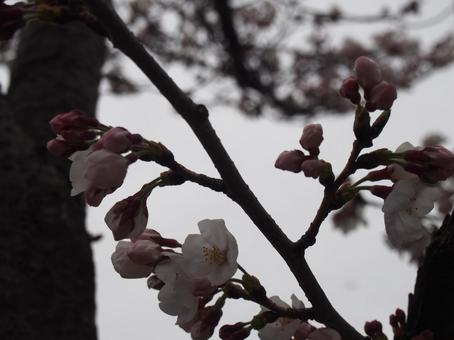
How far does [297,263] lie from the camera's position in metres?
0.68

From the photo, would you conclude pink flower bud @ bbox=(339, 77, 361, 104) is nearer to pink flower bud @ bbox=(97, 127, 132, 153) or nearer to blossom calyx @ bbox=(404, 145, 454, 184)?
blossom calyx @ bbox=(404, 145, 454, 184)

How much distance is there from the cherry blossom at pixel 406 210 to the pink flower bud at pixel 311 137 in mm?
124

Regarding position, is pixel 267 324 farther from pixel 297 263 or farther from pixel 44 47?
pixel 44 47

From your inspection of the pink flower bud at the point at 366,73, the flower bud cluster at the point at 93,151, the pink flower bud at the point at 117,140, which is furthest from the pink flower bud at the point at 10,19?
the pink flower bud at the point at 366,73

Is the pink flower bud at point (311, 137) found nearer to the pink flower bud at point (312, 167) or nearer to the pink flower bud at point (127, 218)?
the pink flower bud at point (312, 167)

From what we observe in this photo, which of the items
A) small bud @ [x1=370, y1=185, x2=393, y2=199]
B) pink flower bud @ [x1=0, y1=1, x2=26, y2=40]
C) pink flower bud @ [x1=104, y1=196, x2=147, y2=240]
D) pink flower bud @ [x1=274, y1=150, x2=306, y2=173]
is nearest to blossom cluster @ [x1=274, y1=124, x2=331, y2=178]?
pink flower bud @ [x1=274, y1=150, x2=306, y2=173]

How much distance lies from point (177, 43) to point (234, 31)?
2.71m

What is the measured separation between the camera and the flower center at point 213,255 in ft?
2.46

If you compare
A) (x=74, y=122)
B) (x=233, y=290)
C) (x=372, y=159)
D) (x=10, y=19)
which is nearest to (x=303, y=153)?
(x=372, y=159)

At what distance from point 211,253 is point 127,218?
129 mm

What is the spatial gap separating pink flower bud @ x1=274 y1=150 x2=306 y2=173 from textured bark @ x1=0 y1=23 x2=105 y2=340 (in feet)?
2.38

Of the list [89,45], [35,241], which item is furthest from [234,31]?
[35,241]

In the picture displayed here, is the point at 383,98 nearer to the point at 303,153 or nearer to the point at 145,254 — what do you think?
the point at 303,153

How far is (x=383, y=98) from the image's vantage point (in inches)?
29.0
